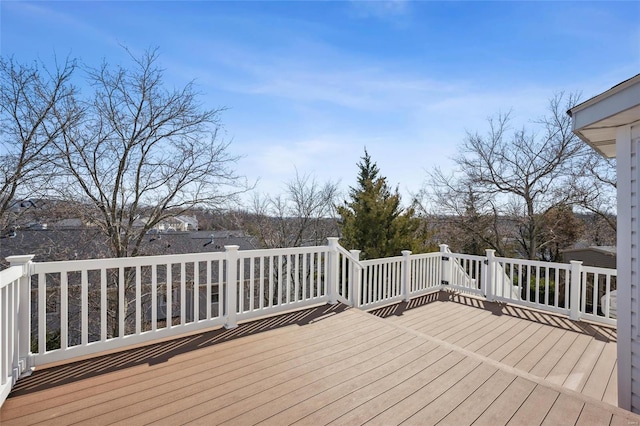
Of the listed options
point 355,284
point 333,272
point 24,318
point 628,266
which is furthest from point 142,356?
point 628,266

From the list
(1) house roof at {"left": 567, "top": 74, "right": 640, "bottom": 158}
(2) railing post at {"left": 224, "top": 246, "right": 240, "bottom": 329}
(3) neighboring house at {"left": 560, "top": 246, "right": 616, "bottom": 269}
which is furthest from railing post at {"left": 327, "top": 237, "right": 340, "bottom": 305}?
(3) neighboring house at {"left": 560, "top": 246, "right": 616, "bottom": 269}

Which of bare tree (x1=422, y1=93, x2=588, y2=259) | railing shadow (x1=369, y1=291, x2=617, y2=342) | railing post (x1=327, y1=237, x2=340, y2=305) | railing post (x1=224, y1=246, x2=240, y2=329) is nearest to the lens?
railing post (x1=224, y1=246, x2=240, y2=329)

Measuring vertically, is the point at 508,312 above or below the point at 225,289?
below

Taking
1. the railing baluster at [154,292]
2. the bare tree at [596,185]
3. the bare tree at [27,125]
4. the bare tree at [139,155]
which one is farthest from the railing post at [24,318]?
the bare tree at [596,185]

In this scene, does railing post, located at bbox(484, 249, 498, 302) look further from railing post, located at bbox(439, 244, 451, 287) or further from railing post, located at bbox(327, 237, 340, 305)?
railing post, located at bbox(327, 237, 340, 305)

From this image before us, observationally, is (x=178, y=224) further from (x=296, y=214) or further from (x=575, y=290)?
(x=575, y=290)

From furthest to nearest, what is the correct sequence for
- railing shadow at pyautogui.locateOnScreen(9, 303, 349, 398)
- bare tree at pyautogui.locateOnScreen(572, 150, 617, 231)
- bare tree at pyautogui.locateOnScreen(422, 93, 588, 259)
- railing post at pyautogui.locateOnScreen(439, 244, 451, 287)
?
1. bare tree at pyautogui.locateOnScreen(422, 93, 588, 259)
2. bare tree at pyautogui.locateOnScreen(572, 150, 617, 231)
3. railing post at pyautogui.locateOnScreen(439, 244, 451, 287)
4. railing shadow at pyautogui.locateOnScreen(9, 303, 349, 398)

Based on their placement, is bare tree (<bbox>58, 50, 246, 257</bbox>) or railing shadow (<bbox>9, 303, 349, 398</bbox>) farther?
bare tree (<bbox>58, 50, 246, 257</bbox>)

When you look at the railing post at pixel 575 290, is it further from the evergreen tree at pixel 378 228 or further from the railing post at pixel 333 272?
the evergreen tree at pixel 378 228

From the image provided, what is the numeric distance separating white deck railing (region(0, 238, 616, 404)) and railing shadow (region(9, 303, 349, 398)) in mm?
103

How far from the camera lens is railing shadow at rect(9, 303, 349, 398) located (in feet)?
7.43

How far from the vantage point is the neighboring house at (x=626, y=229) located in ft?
7.79

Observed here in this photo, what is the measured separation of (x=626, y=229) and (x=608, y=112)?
3.22 ft

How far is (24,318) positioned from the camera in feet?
7.68
